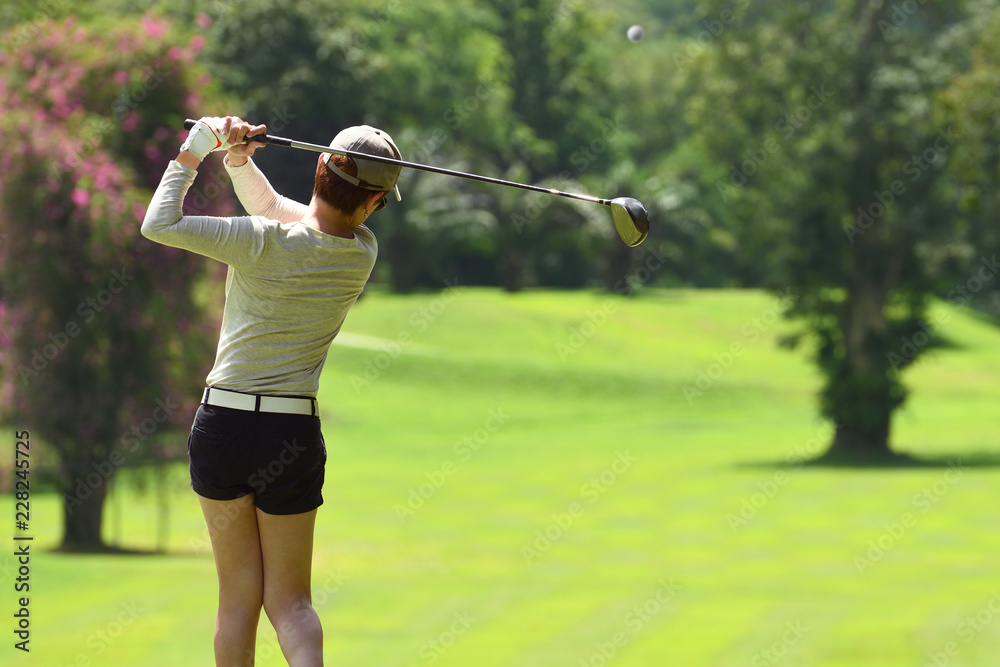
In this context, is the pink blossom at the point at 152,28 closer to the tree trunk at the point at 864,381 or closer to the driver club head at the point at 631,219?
the driver club head at the point at 631,219

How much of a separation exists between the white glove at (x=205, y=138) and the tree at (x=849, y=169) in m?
23.9

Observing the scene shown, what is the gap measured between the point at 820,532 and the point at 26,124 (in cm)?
1334

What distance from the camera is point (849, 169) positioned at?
27328mm

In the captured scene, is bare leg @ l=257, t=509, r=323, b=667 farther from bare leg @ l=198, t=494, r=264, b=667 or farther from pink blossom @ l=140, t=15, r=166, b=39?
pink blossom @ l=140, t=15, r=166, b=39

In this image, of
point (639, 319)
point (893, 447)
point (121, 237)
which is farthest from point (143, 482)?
point (639, 319)

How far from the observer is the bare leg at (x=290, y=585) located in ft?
11.4

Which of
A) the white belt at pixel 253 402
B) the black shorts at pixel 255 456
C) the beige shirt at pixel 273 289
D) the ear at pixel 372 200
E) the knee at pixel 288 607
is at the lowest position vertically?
the knee at pixel 288 607

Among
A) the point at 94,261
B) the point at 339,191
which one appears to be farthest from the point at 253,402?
the point at 94,261

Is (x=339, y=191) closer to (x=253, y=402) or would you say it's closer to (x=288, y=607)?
(x=253, y=402)

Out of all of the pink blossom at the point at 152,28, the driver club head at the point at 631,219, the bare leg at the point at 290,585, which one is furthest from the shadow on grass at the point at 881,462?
the bare leg at the point at 290,585

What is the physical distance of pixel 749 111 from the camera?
29250 mm

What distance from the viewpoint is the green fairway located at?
12406 millimetres

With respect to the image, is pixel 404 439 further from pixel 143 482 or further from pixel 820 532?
pixel 143 482

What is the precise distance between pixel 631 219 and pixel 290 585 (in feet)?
4.39
